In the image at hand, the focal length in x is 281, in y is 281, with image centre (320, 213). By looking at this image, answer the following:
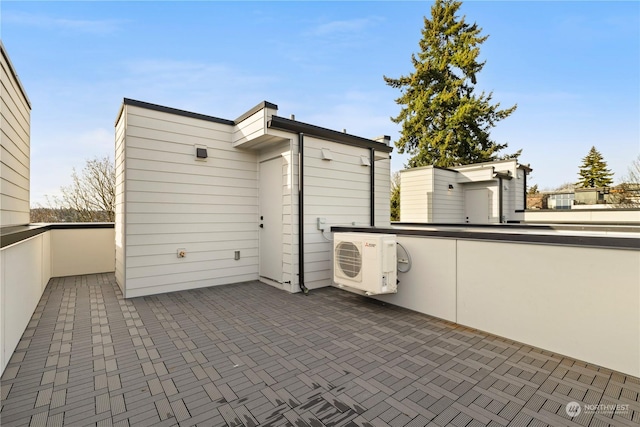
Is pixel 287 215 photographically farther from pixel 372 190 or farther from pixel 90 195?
pixel 90 195

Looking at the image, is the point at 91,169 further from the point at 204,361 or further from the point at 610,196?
the point at 610,196

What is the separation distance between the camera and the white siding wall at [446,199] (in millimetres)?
8641

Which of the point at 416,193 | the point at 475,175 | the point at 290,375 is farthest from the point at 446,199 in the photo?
the point at 290,375

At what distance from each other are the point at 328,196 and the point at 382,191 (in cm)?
147

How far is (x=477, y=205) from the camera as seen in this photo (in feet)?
31.1

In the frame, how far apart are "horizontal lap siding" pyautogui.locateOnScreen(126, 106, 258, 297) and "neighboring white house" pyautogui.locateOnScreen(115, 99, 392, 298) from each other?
0.05 ft

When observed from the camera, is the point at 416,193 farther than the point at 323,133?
Yes

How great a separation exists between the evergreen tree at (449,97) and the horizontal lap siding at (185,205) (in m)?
12.6

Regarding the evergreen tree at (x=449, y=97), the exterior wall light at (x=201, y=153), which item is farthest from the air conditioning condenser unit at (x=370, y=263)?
the evergreen tree at (x=449, y=97)

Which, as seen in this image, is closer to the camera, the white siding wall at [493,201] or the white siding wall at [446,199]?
the white siding wall at [446,199]

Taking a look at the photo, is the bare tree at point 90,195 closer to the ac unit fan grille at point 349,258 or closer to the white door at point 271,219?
the white door at point 271,219

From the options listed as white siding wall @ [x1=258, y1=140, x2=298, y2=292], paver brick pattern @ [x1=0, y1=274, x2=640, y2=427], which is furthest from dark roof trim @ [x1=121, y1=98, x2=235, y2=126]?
paver brick pattern @ [x1=0, y1=274, x2=640, y2=427]

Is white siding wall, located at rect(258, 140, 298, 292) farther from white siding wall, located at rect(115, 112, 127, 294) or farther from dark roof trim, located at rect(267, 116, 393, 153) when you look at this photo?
white siding wall, located at rect(115, 112, 127, 294)

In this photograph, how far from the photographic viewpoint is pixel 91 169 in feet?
30.3
